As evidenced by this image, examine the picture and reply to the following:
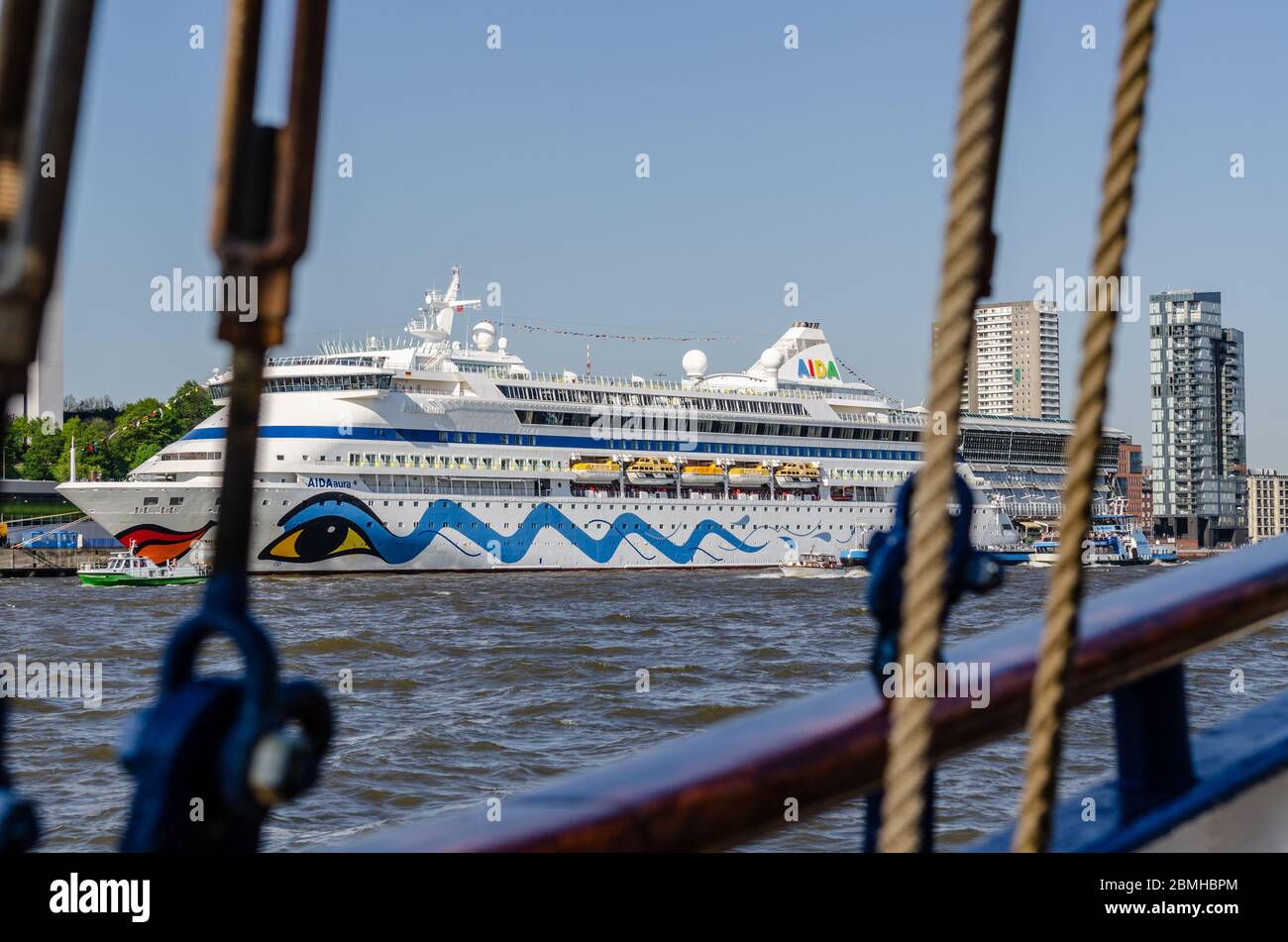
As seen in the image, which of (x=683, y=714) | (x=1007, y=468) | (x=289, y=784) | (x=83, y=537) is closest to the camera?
(x=289, y=784)

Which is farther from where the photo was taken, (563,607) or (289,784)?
(563,607)

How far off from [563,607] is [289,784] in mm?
23138

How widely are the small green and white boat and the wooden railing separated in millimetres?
29745

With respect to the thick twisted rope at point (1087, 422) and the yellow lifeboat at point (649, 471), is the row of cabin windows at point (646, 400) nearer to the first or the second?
the yellow lifeboat at point (649, 471)

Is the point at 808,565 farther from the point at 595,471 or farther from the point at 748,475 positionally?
the point at 595,471

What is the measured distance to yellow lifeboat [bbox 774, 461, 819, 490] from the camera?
43.3 meters

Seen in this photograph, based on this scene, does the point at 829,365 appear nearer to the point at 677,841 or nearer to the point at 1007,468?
the point at 1007,468

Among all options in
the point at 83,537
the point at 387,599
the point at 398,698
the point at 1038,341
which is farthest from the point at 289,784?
the point at 1038,341

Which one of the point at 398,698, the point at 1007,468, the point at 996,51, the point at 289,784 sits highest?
the point at 1007,468

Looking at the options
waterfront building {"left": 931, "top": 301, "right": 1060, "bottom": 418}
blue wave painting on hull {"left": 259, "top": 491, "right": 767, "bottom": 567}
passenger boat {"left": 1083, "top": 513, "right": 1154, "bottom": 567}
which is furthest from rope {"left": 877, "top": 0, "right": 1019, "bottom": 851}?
waterfront building {"left": 931, "top": 301, "right": 1060, "bottom": 418}

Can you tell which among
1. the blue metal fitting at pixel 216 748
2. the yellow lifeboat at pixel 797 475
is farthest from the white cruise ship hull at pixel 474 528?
the blue metal fitting at pixel 216 748

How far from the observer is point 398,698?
12.4m

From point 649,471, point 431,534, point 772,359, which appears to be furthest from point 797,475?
point 431,534

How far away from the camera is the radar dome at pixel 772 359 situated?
165 ft
